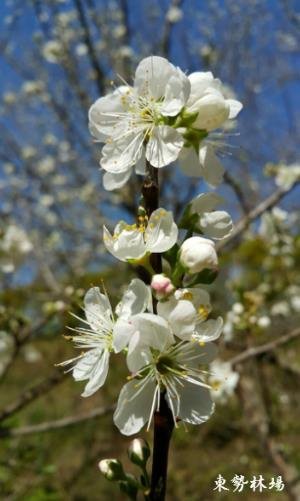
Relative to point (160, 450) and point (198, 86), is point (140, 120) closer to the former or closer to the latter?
point (198, 86)

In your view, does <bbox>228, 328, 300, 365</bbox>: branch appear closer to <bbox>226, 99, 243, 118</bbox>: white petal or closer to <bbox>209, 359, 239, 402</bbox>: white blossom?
<bbox>209, 359, 239, 402</bbox>: white blossom

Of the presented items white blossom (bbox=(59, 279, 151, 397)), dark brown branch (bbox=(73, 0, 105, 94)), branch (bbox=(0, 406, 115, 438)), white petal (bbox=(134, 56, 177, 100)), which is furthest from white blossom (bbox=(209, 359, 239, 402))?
dark brown branch (bbox=(73, 0, 105, 94))

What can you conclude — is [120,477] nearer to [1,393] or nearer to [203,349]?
[203,349]

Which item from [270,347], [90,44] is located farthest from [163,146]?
[90,44]

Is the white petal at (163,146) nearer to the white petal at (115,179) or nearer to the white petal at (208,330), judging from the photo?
the white petal at (115,179)

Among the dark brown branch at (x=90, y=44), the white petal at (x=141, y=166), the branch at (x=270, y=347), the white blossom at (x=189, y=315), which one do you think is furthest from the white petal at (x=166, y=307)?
the dark brown branch at (x=90, y=44)

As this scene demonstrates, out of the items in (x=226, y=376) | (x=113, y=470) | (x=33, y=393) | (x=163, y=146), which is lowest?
(x=226, y=376)
